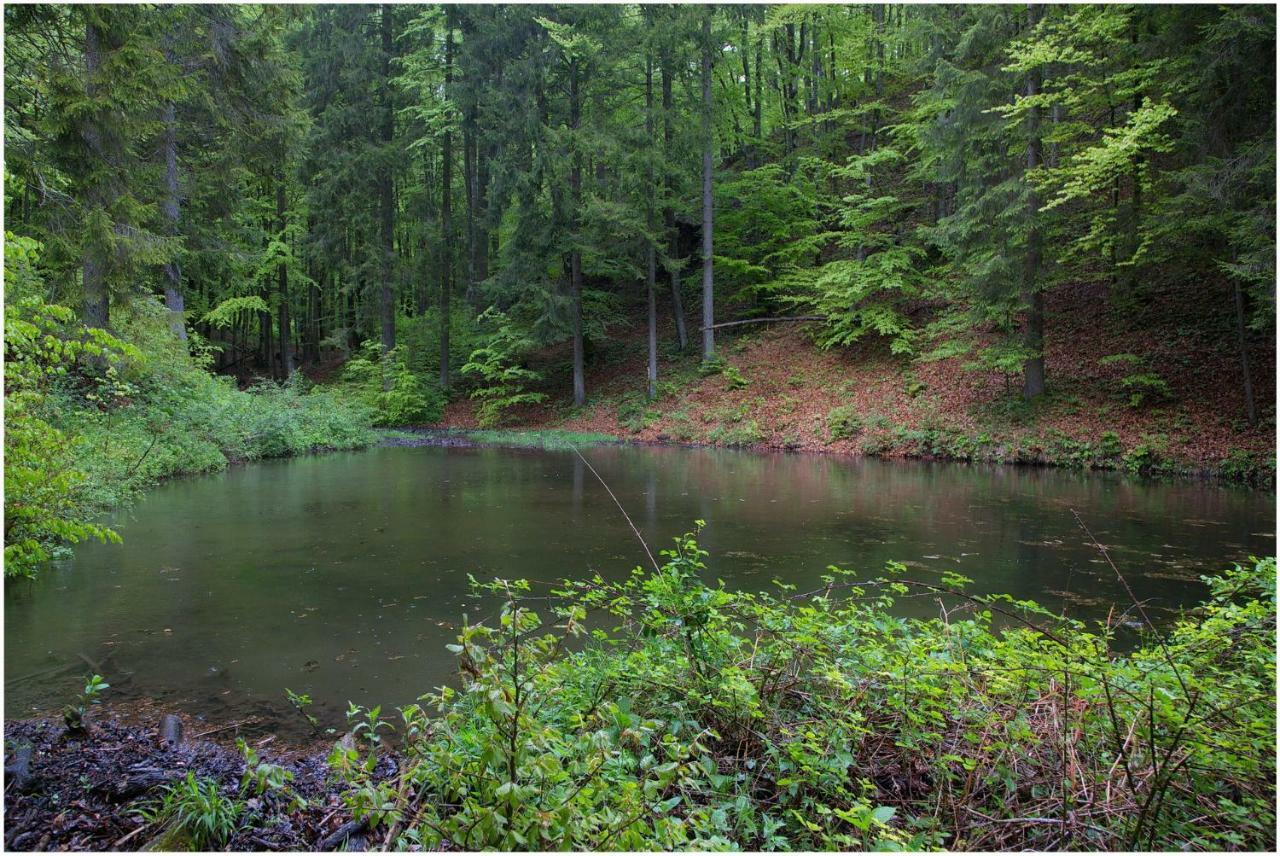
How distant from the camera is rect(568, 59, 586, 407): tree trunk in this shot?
2354 cm

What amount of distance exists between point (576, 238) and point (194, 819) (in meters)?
22.2

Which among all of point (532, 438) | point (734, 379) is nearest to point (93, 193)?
point (532, 438)

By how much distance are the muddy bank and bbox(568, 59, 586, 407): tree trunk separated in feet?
68.4

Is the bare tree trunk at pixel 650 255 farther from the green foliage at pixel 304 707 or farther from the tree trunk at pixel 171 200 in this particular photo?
the green foliage at pixel 304 707

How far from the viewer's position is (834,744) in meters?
2.69

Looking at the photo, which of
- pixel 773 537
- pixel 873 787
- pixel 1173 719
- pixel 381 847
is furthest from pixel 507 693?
pixel 773 537

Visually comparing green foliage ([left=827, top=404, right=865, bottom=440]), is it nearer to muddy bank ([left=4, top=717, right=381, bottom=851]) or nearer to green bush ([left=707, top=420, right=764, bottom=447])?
green bush ([left=707, top=420, right=764, bottom=447])

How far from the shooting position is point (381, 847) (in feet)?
7.83

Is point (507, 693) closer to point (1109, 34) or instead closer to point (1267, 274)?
point (1267, 274)

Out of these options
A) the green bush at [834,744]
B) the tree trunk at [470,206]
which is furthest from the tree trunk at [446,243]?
the green bush at [834,744]

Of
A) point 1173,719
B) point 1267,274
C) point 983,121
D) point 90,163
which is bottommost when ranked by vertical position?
point 1173,719

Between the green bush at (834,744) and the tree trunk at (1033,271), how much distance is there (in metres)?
13.3

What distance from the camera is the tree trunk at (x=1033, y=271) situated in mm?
14516

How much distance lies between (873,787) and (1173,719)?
105cm
